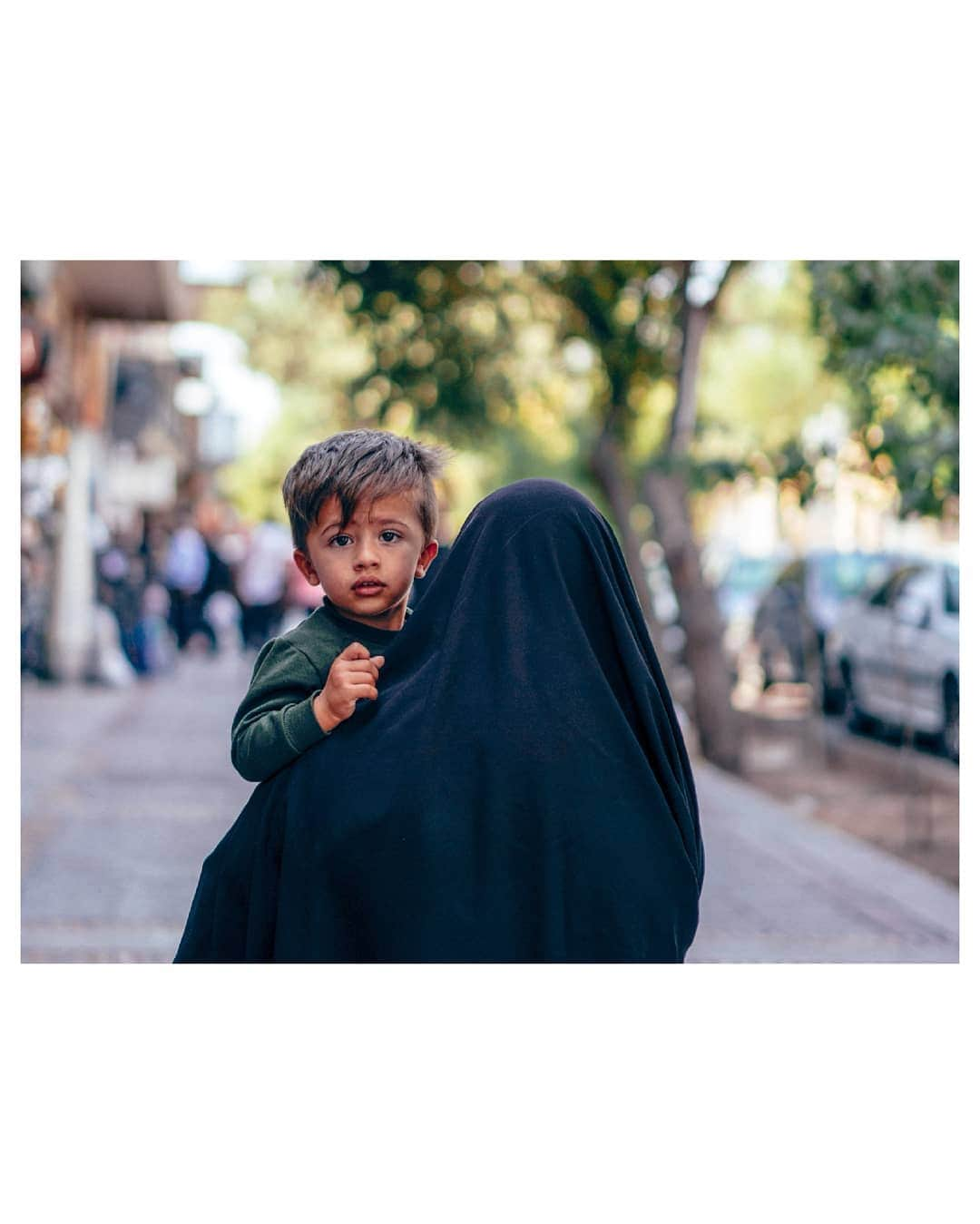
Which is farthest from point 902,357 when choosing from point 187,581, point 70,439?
point 187,581

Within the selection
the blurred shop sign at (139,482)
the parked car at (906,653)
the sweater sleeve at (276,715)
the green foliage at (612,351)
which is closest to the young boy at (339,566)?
the sweater sleeve at (276,715)

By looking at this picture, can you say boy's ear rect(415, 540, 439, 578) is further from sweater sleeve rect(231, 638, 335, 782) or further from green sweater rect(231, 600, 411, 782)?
sweater sleeve rect(231, 638, 335, 782)

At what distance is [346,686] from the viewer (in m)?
2.01

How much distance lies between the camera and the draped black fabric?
2008 millimetres

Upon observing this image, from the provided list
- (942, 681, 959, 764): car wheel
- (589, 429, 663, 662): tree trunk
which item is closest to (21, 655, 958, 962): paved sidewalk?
(942, 681, 959, 764): car wheel

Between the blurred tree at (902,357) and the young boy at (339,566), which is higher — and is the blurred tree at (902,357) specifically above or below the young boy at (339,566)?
above

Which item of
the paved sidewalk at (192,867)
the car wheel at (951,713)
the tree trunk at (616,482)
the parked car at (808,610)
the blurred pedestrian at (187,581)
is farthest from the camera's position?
the blurred pedestrian at (187,581)

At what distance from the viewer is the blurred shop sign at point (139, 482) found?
31.4 metres

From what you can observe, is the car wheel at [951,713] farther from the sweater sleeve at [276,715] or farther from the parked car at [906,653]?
the sweater sleeve at [276,715]

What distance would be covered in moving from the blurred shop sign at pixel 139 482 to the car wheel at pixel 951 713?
70.1 ft

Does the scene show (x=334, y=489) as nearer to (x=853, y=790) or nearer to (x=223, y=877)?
(x=223, y=877)

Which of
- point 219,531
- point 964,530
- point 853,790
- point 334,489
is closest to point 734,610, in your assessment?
point 219,531

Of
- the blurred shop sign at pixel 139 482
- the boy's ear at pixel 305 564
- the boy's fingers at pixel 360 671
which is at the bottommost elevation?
the boy's fingers at pixel 360 671

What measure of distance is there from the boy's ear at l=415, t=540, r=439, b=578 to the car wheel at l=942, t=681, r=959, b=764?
8.51 m
